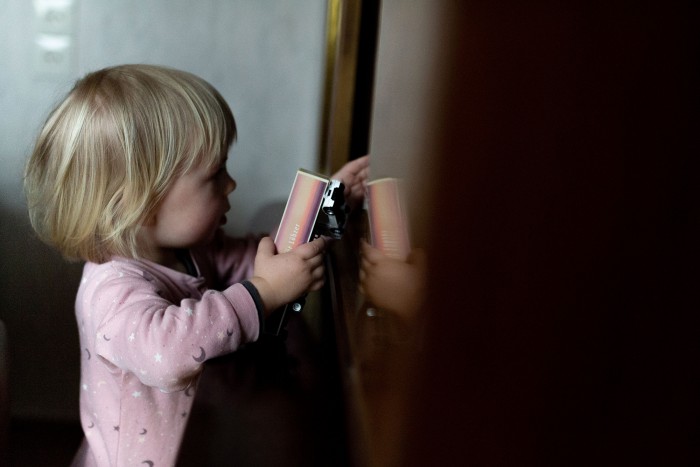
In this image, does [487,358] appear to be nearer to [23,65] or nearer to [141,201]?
[141,201]

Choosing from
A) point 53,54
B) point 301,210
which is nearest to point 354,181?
point 301,210

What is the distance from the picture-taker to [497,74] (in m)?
0.18

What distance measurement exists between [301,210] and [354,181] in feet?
0.42

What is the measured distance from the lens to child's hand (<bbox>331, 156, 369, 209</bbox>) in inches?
34.2

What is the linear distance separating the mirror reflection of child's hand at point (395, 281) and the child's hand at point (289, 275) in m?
0.26

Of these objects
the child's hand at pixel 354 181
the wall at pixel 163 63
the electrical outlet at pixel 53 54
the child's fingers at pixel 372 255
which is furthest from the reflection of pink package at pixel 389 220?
the electrical outlet at pixel 53 54

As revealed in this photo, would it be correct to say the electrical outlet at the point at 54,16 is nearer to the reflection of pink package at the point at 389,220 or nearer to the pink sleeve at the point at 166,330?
the pink sleeve at the point at 166,330

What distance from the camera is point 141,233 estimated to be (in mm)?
894

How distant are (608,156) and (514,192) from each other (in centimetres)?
3

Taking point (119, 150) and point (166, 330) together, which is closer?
point (166, 330)

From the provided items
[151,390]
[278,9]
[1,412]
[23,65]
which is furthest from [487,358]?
[23,65]

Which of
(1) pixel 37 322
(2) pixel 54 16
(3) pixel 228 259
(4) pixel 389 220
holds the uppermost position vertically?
(2) pixel 54 16

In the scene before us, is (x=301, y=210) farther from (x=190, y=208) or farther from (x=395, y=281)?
(x=395, y=281)

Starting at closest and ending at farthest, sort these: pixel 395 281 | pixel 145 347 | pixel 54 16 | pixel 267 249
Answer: pixel 395 281
pixel 145 347
pixel 267 249
pixel 54 16
